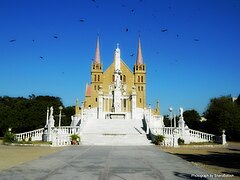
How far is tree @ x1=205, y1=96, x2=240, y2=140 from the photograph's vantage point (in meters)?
50.4

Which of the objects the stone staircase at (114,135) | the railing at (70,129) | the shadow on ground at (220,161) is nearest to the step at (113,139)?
the stone staircase at (114,135)

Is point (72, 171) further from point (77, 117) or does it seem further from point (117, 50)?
point (117, 50)

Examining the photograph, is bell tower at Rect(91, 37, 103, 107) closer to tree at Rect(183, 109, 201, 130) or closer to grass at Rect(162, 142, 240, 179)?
tree at Rect(183, 109, 201, 130)

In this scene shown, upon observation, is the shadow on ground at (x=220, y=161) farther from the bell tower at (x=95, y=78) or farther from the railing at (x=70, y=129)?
the bell tower at (x=95, y=78)

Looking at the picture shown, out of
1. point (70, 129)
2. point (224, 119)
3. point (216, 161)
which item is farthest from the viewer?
point (224, 119)

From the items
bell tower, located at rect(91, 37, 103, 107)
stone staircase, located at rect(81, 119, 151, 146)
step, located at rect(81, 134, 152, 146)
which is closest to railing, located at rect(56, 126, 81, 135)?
stone staircase, located at rect(81, 119, 151, 146)

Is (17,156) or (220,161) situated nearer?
(220,161)

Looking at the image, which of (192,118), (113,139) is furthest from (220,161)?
(192,118)

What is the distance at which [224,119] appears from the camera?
2044 inches

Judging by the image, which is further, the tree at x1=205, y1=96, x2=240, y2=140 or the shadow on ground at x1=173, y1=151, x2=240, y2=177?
the tree at x1=205, y1=96, x2=240, y2=140

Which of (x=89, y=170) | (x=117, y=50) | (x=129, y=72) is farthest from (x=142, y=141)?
(x=129, y=72)

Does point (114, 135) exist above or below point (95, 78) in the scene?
below

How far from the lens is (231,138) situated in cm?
5294

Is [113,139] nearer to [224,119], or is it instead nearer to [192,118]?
[224,119]
